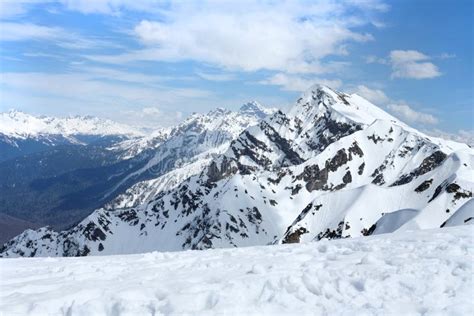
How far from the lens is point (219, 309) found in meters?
13.0

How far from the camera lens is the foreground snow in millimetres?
13180

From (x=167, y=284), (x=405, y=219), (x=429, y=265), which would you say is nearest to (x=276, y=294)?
(x=167, y=284)

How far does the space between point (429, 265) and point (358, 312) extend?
4318 millimetres

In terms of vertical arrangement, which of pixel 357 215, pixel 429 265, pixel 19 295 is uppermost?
pixel 429 265

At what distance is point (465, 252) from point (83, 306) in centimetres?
1367

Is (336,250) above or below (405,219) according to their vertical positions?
above

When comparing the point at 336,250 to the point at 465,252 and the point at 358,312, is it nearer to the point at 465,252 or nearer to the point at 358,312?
the point at 465,252

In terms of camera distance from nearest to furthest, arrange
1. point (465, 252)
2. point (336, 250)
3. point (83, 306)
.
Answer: point (83, 306)
point (465, 252)
point (336, 250)

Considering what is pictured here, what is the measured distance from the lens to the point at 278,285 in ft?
47.5

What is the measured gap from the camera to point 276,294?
13.9m

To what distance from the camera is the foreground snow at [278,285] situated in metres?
13.2

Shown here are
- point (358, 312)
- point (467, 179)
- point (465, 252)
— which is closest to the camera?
point (358, 312)

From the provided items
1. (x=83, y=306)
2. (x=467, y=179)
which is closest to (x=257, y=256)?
(x=83, y=306)

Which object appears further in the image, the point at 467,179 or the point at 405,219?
the point at 467,179
